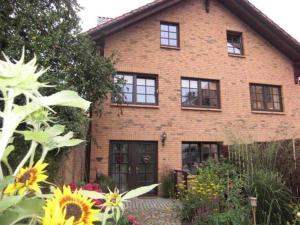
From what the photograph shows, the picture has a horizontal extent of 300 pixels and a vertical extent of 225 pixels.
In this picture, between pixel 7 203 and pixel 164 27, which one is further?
pixel 164 27

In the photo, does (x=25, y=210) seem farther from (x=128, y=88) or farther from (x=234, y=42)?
(x=234, y=42)

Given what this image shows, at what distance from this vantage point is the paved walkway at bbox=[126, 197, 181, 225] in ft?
24.8

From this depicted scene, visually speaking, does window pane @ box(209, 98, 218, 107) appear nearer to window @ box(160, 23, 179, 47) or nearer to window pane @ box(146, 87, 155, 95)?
window pane @ box(146, 87, 155, 95)

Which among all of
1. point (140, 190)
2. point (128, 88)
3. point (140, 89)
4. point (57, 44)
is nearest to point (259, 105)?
point (140, 89)

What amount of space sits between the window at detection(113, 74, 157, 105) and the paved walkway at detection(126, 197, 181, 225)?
3.55 meters

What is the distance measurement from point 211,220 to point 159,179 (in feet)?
22.6

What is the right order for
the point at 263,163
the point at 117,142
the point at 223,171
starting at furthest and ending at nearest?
the point at 117,142 < the point at 223,171 < the point at 263,163

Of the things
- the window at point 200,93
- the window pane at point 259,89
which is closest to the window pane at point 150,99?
the window at point 200,93

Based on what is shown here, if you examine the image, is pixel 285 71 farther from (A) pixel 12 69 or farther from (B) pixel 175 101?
(A) pixel 12 69

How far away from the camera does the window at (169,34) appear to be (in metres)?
13.9

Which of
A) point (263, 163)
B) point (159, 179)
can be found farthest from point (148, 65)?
point (263, 163)

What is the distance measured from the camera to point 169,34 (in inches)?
556

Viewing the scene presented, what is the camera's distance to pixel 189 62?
1390 cm

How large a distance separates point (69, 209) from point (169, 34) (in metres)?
13.8
